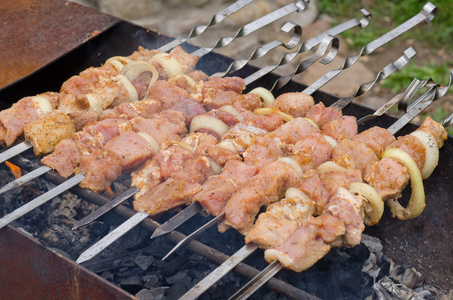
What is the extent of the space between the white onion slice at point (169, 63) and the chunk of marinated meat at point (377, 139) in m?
1.49

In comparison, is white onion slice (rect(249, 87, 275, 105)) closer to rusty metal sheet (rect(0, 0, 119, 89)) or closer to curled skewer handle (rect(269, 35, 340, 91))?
curled skewer handle (rect(269, 35, 340, 91))

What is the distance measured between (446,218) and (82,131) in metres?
2.54

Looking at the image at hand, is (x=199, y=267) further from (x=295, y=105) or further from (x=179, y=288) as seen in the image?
(x=295, y=105)

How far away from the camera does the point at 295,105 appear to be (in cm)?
351

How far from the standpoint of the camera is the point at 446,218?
130 inches

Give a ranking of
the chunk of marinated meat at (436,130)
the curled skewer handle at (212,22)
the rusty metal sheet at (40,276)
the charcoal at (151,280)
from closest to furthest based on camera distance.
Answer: the rusty metal sheet at (40,276)
the charcoal at (151,280)
the chunk of marinated meat at (436,130)
the curled skewer handle at (212,22)

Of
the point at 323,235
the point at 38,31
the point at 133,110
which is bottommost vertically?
the point at 323,235

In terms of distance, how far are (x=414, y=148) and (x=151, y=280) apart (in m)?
1.85

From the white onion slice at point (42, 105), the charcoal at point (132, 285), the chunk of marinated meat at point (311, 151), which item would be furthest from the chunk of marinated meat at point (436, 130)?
the white onion slice at point (42, 105)

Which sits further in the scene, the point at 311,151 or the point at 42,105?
the point at 42,105

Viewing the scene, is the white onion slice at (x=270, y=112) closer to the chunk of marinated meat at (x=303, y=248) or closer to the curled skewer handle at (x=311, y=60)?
the curled skewer handle at (x=311, y=60)

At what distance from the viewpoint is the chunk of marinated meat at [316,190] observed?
9.09 feet

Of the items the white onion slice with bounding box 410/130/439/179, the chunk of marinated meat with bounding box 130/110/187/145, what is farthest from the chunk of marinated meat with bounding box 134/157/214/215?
the white onion slice with bounding box 410/130/439/179

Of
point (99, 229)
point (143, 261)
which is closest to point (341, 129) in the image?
point (143, 261)
